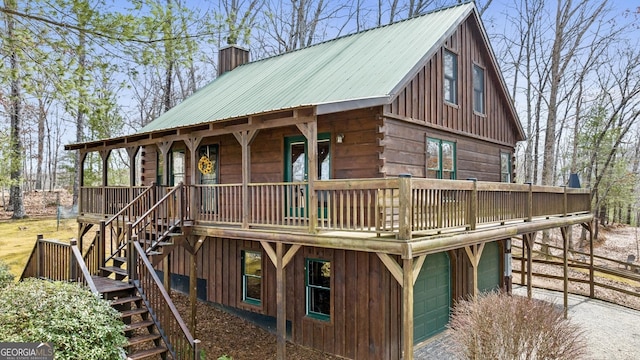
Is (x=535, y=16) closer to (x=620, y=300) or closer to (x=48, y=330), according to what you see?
(x=620, y=300)

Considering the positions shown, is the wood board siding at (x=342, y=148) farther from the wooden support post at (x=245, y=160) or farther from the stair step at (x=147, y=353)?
the stair step at (x=147, y=353)

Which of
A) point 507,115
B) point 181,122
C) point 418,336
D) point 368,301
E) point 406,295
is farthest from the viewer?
point 507,115

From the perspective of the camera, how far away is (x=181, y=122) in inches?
566

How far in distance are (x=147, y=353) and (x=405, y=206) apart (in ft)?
18.4

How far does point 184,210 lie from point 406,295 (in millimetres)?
6621

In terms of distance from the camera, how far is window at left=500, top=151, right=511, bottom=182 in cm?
1562

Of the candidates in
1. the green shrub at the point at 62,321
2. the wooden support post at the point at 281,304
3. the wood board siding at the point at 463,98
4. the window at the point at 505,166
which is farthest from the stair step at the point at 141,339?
the window at the point at 505,166

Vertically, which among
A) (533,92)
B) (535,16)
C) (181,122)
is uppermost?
(535,16)

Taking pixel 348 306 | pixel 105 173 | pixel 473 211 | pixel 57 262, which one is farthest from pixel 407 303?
pixel 105 173

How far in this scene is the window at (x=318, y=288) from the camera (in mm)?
10625

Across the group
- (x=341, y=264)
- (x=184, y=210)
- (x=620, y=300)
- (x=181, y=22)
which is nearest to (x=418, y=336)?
(x=341, y=264)

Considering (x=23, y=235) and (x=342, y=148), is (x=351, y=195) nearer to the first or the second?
(x=342, y=148)

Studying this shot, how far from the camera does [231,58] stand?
19.2 m

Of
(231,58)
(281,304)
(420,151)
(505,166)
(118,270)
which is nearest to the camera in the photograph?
(281,304)
